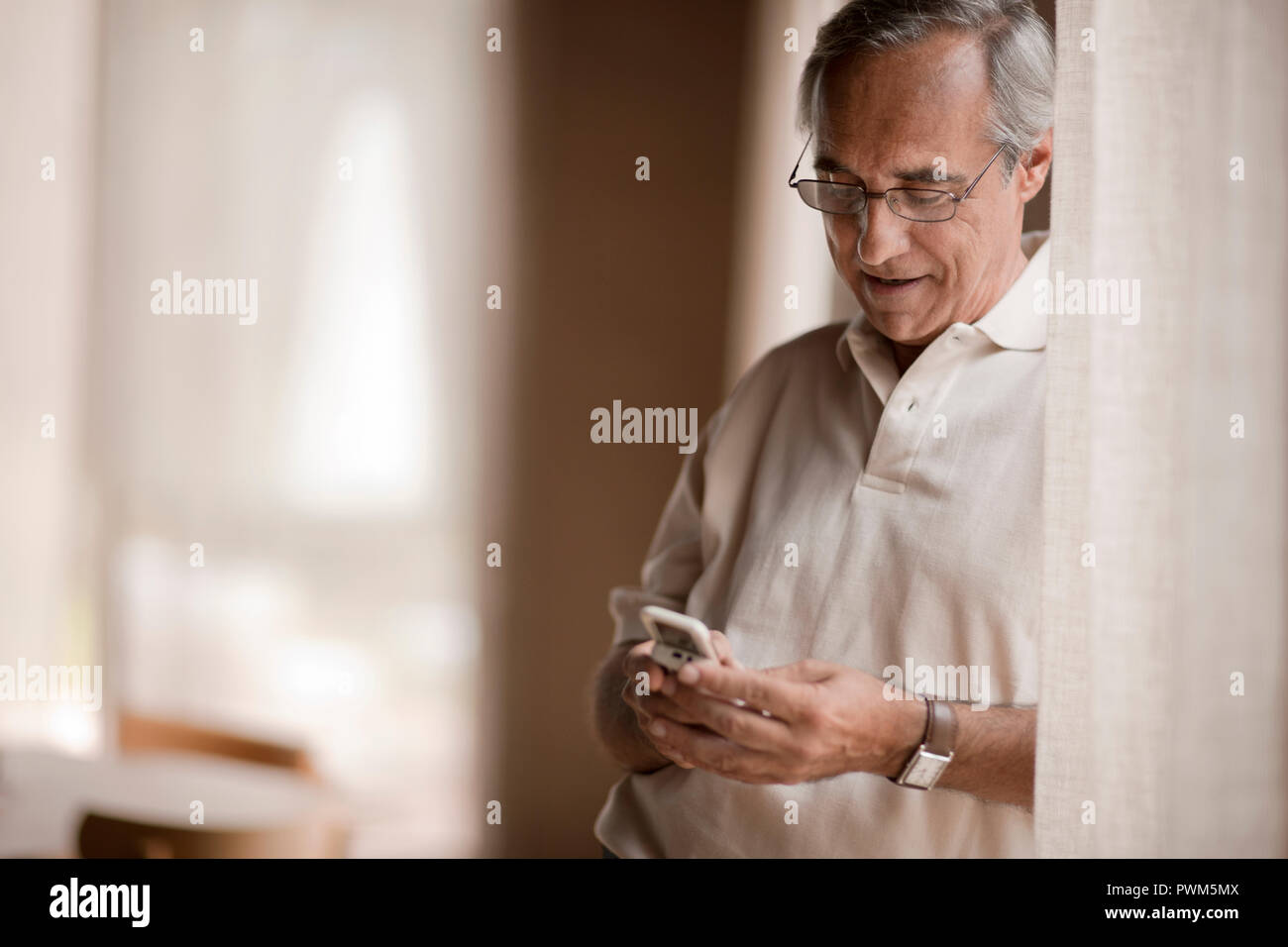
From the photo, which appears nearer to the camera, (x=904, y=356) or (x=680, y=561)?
(x=904, y=356)

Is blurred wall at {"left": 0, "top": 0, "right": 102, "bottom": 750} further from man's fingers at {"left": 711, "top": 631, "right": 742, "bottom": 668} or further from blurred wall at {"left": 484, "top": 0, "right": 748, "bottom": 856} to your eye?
man's fingers at {"left": 711, "top": 631, "right": 742, "bottom": 668}

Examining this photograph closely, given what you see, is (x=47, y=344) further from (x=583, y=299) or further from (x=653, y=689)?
(x=653, y=689)

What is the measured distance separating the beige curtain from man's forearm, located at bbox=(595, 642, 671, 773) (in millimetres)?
415

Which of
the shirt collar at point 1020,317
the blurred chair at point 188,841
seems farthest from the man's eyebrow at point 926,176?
the blurred chair at point 188,841

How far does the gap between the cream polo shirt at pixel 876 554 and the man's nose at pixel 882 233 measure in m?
0.10

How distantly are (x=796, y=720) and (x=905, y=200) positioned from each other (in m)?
0.51

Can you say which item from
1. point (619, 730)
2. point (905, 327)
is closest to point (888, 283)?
point (905, 327)

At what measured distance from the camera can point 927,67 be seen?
0.95 m

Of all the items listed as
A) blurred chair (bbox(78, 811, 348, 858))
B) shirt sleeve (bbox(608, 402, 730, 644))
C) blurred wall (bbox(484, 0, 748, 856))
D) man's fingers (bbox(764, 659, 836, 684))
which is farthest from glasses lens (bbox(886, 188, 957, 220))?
blurred chair (bbox(78, 811, 348, 858))

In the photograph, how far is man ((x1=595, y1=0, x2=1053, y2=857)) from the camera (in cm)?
88

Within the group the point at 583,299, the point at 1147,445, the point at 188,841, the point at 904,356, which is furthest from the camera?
the point at 583,299

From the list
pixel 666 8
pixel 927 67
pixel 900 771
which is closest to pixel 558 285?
pixel 666 8

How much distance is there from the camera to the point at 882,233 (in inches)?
38.0
